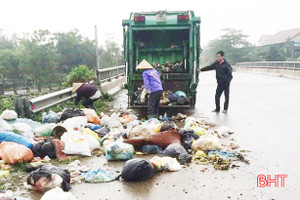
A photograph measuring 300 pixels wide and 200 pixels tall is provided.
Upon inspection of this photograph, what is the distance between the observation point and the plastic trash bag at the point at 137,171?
12.0 feet

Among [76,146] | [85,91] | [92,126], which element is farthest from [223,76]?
[76,146]

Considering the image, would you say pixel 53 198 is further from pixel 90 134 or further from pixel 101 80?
pixel 101 80

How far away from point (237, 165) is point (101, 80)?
847 cm

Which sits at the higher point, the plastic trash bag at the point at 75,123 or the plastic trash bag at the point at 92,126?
the plastic trash bag at the point at 75,123

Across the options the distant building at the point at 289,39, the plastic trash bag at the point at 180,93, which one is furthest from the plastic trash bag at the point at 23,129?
the distant building at the point at 289,39

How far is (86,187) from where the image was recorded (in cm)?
356

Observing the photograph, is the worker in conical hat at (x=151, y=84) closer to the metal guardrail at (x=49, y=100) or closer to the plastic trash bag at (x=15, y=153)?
the metal guardrail at (x=49, y=100)

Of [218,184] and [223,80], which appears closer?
[218,184]

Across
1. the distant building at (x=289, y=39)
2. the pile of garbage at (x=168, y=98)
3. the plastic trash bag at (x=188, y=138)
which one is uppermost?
the distant building at (x=289, y=39)

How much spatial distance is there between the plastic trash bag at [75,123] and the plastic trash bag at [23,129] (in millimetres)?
681

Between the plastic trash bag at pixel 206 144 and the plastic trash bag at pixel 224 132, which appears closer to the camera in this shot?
the plastic trash bag at pixel 206 144

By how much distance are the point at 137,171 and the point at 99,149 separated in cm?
156

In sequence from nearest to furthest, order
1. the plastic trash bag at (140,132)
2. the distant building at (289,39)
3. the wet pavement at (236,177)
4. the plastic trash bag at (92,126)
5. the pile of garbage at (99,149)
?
the wet pavement at (236,177) → the pile of garbage at (99,149) → the plastic trash bag at (140,132) → the plastic trash bag at (92,126) → the distant building at (289,39)

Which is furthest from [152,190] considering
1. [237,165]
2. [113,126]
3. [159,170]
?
[113,126]
